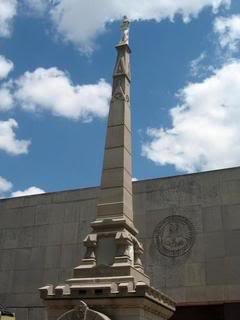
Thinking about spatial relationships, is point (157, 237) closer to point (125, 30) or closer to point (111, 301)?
point (125, 30)

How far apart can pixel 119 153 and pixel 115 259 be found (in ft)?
8.61

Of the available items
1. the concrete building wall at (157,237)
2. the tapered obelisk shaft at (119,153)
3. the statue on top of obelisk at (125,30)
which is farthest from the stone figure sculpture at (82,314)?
the concrete building wall at (157,237)

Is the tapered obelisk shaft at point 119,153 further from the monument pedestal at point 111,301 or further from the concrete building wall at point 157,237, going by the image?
the concrete building wall at point 157,237

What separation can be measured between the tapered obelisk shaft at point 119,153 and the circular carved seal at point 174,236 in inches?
245

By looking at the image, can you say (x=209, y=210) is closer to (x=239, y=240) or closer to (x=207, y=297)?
(x=239, y=240)

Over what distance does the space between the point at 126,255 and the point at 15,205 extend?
11.8m

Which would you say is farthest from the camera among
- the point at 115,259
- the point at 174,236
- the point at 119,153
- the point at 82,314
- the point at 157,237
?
the point at 157,237

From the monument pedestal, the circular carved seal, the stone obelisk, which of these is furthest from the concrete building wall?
the monument pedestal

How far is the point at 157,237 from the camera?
1684 cm

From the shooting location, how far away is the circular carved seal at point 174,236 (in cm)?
1628

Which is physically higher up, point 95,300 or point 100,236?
point 100,236

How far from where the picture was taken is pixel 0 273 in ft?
62.9

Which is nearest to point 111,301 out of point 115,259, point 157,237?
point 115,259

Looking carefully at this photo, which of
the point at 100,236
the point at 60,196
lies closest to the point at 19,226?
the point at 60,196
